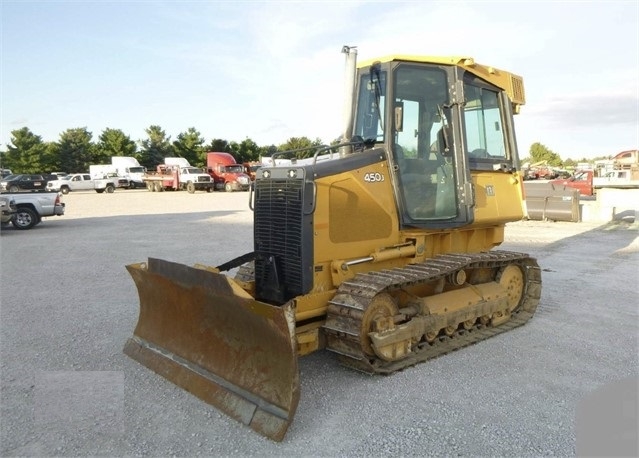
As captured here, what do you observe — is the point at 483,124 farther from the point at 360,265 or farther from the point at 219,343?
the point at 219,343

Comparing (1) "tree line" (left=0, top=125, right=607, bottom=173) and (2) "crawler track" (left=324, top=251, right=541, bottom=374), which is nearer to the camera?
(2) "crawler track" (left=324, top=251, right=541, bottom=374)

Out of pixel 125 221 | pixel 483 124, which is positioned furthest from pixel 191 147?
pixel 483 124

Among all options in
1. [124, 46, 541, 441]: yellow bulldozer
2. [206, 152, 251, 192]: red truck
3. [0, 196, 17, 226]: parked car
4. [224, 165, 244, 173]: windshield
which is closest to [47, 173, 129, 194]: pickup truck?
[206, 152, 251, 192]: red truck

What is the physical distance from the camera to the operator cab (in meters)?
5.21

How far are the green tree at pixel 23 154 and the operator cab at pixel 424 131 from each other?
178 ft

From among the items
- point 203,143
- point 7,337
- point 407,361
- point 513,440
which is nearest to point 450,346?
point 407,361

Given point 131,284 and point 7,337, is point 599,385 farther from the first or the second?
point 131,284

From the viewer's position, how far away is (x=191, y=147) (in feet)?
189

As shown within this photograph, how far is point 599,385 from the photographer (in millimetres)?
4461

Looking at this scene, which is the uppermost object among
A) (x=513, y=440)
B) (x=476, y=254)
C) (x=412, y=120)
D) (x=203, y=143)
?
(x=203, y=143)

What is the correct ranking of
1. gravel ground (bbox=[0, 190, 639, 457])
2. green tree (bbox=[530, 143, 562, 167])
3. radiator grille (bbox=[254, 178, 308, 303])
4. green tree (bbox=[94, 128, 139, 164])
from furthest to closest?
green tree (bbox=[530, 143, 562, 167])
green tree (bbox=[94, 128, 139, 164])
radiator grille (bbox=[254, 178, 308, 303])
gravel ground (bbox=[0, 190, 639, 457])

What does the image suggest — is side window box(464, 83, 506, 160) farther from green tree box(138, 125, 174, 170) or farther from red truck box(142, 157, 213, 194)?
green tree box(138, 125, 174, 170)

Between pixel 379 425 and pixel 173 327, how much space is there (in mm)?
2262

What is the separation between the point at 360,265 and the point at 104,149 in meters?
56.8
